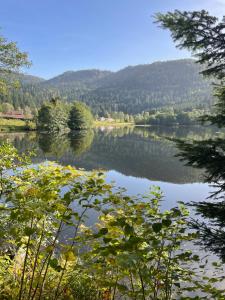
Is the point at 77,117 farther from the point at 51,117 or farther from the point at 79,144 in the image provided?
the point at 79,144

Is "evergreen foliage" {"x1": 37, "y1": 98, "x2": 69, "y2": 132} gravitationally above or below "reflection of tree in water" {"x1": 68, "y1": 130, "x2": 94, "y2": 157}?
above

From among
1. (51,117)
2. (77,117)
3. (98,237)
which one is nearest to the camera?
(98,237)

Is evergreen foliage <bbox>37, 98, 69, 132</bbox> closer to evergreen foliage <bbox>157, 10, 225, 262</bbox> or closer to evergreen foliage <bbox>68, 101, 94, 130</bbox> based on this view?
evergreen foliage <bbox>68, 101, 94, 130</bbox>

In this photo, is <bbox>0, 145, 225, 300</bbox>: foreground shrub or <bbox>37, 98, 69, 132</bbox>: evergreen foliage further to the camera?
Answer: <bbox>37, 98, 69, 132</bbox>: evergreen foliage

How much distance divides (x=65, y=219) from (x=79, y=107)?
12006 cm

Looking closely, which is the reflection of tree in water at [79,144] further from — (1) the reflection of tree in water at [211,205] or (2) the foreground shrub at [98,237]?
(2) the foreground shrub at [98,237]

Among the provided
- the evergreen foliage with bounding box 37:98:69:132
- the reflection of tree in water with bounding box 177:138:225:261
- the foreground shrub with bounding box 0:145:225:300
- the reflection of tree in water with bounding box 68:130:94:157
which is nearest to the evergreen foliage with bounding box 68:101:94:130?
the evergreen foliage with bounding box 37:98:69:132

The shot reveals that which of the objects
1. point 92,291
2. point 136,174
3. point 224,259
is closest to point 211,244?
point 224,259

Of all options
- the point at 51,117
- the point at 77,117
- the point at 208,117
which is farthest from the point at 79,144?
the point at 208,117

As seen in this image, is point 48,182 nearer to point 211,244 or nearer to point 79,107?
point 211,244

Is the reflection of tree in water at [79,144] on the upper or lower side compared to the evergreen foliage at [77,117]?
lower

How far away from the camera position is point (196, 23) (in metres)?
6.36

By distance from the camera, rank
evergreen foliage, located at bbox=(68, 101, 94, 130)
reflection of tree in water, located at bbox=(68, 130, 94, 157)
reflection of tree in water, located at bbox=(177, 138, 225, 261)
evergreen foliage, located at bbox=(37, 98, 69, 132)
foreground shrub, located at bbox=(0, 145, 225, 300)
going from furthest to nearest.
→ evergreen foliage, located at bbox=(68, 101, 94, 130) → evergreen foliage, located at bbox=(37, 98, 69, 132) → reflection of tree in water, located at bbox=(68, 130, 94, 157) → reflection of tree in water, located at bbox=(177, 138, 225, 261) → foreground shrub, located at bbox=(0, 145, 225, 300)

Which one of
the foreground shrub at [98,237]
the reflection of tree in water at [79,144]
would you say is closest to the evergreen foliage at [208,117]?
the foreground shrub at [98,237]
